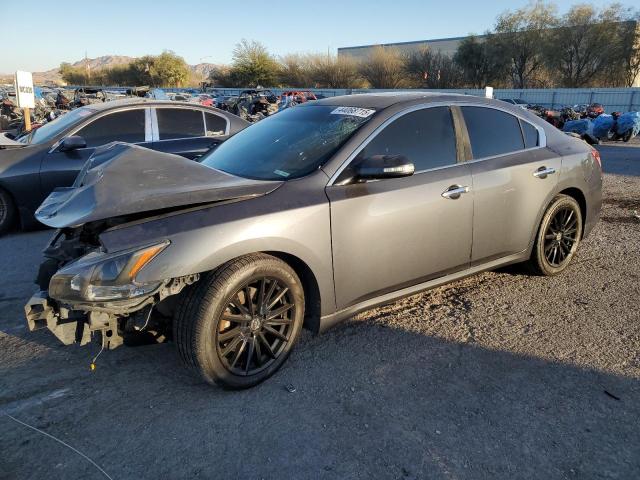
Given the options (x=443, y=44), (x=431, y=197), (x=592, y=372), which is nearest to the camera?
(x=592, y=372)

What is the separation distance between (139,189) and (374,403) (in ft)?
5.84

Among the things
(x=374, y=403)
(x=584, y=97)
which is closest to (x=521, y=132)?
(x=374, y=403)

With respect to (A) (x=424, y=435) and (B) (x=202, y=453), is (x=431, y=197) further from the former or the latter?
(B) (x=202, y=453)

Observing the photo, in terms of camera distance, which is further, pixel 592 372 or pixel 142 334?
pixel 592 372

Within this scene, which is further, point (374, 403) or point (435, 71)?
point (435, 71)

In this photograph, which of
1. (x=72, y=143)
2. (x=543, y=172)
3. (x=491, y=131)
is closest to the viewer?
(x=491, y=131)

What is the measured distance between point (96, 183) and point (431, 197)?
2161mm

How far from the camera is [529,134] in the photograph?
14.1 ft

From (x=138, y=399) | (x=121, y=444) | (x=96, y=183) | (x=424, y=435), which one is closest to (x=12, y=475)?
(x=121, y=444)

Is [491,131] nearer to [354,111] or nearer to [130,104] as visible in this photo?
[354,111]

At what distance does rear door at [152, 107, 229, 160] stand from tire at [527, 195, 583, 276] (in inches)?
170

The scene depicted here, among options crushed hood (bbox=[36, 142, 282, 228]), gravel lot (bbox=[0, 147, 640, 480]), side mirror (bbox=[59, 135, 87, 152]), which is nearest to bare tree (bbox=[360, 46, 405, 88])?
side mirror (bbox=[59, 135, 87, 152])

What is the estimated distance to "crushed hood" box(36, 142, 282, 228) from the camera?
2.64m

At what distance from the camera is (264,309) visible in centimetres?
292
